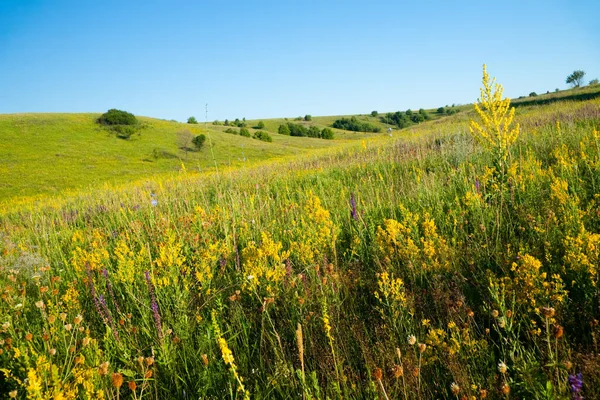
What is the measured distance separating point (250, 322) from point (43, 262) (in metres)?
2.99

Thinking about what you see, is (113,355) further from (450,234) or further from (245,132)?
(245,132)

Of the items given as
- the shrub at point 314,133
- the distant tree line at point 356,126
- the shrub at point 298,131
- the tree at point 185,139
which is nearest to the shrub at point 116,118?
the tree at point 185,139

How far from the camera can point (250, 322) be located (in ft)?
7.07

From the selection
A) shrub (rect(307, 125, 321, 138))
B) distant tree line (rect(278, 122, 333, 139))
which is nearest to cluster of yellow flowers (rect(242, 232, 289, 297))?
distant tree line (rect(278, 122, 333, 139))

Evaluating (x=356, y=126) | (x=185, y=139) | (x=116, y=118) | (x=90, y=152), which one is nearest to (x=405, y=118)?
(x=356, y=126)

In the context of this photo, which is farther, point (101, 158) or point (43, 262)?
point (101, 158)

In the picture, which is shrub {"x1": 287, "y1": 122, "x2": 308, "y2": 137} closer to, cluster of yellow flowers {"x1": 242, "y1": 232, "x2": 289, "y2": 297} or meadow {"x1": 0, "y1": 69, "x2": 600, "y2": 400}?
meadow {"x1": 0, "y1": 69, "x2": 600, "y2": 400}

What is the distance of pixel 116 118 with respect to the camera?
48.0 metres

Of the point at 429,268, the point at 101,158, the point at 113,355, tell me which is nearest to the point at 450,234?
the point at 429,268

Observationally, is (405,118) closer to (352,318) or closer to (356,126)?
(356,126)

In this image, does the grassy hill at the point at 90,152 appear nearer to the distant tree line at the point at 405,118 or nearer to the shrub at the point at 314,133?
the shrub at the point at 314,133

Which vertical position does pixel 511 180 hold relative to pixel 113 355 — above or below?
above

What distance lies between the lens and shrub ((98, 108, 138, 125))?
47812mm

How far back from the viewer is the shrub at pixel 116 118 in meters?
47.8
